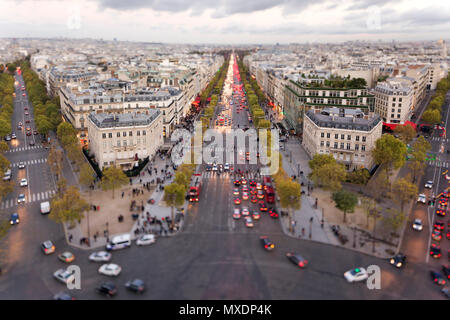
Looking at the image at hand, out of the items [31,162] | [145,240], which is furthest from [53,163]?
[145,240]

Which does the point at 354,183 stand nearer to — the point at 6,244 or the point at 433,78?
the point at 6,244

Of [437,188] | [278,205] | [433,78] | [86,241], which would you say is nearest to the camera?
[86,241]

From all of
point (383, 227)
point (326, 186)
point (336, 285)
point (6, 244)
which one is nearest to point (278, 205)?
point (326, 186)

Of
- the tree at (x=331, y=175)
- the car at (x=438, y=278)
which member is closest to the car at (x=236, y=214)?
the tree at (x=331, y=175)

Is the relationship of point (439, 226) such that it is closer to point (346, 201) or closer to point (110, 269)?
point (346, 201)

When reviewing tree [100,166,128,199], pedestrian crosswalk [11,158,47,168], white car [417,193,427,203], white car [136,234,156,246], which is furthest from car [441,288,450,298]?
pedestrian crosswalk [11,158,47,168]
